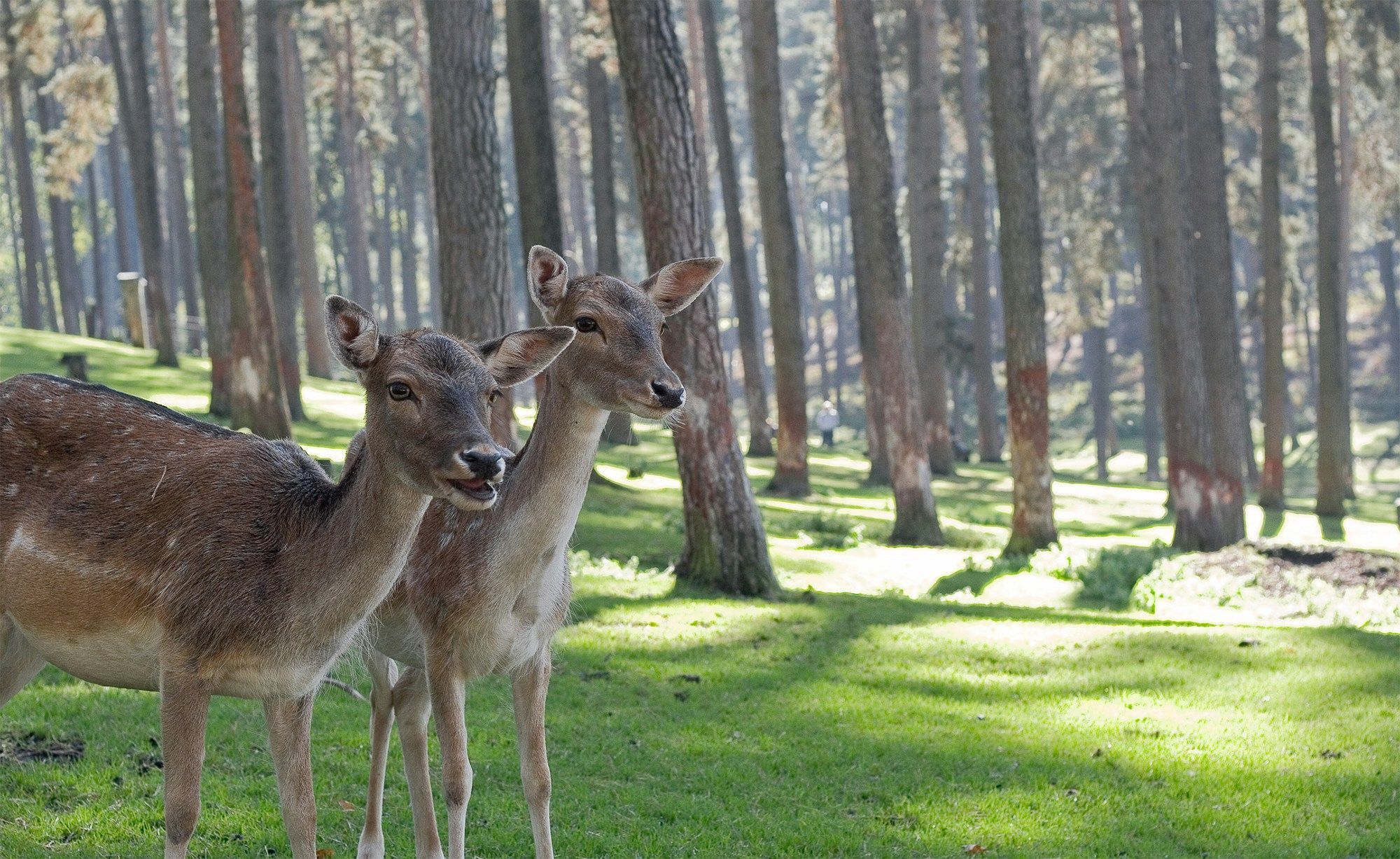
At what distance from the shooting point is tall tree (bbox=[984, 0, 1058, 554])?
19.1 meters

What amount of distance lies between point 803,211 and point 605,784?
2229 inches

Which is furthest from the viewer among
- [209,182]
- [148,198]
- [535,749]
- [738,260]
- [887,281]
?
[148,198]

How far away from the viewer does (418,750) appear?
6.46 meters

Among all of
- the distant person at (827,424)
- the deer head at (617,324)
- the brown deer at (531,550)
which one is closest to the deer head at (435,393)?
the deer head at (617,324)

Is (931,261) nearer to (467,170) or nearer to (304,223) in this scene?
(304,223)

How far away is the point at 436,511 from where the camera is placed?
6336 millimetres

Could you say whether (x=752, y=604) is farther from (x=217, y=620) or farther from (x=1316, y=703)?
(x=217, y=620)

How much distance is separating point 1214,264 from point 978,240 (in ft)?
34.9

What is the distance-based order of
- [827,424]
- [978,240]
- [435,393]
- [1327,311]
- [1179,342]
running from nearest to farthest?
[435,393] → [1179,342] → [1327,311] → [978,240] → [827,424]

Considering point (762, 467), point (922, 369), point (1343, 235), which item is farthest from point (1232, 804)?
point (1343, 235)

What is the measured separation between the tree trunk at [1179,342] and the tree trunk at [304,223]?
64.4 feet

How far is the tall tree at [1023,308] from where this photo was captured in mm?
19125

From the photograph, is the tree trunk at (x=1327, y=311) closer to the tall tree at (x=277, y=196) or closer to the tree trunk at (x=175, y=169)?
the tall tree at (x=277, y=196)

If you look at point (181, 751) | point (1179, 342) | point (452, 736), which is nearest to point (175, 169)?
point (1179, 342)
